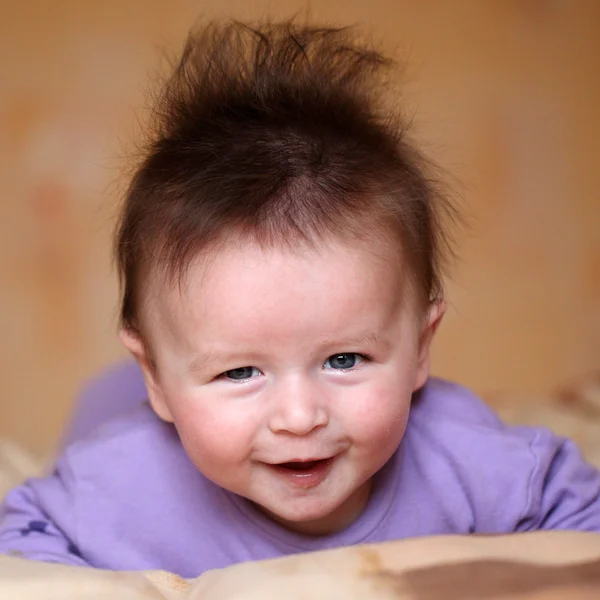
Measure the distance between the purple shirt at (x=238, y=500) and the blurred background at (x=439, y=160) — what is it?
660 millimetres

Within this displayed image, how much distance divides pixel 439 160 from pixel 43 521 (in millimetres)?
932

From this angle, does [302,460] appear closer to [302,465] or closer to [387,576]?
[302,465]

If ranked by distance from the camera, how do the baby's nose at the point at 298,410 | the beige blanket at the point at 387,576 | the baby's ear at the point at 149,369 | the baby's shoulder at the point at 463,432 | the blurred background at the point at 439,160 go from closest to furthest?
1. the beige blanket at the point at 387,576
2. the baby's nose at the point at 298,410
3. the baby's ear at the point at 149,369
4. the baby's shoulder at the point at 463,432
5. the blurred background at the point at 439,160

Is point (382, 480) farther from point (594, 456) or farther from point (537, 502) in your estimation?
point (594, 456)

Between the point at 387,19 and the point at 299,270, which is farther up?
the point at 387,19

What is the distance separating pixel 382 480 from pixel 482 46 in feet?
3.45

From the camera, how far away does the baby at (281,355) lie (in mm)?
960

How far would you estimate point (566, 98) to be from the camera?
6.47 ft

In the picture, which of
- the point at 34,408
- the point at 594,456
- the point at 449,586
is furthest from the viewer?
the point at 34,408

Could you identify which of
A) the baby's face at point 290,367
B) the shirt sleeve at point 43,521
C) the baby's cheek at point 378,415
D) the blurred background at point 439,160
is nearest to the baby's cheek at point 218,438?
the baby's face at point 290,367

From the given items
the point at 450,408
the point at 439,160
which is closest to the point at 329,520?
the point at 450,408

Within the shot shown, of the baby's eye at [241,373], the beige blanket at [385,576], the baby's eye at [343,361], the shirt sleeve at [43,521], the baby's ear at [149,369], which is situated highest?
the baby's ear at [149,369]

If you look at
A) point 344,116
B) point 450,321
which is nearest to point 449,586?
point 344,116

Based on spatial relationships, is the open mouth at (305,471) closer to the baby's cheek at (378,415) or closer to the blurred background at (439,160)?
the baby's cheek at (378,415)
